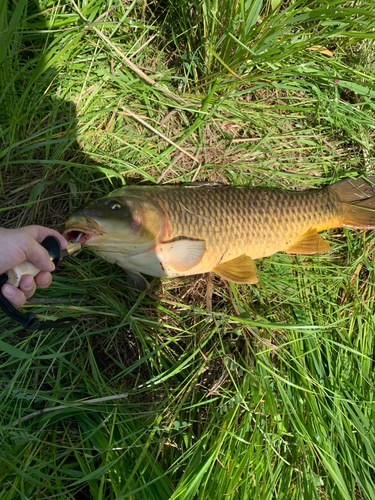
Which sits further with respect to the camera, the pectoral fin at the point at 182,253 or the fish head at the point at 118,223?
the pectoral fin at the point at 182,253

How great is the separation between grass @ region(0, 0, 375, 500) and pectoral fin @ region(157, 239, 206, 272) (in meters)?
0.32

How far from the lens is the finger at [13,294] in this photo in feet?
4.77

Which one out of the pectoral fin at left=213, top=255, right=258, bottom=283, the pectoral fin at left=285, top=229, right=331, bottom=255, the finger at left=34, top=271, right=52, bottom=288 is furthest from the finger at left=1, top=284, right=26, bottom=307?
the pectoral fin at left=285, top=229, right=331, bottom=255

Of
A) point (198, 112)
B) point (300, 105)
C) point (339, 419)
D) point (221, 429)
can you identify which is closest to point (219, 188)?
point (198, 112)

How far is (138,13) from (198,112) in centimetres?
87

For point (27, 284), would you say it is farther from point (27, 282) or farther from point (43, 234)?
point (43, 234)

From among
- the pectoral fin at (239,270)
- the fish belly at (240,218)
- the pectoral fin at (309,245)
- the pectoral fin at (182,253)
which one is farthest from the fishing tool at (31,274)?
the pectoral fin at (309,245)

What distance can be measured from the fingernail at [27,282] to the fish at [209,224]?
37 cm

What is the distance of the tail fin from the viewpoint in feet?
8.14

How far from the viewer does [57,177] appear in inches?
91.7

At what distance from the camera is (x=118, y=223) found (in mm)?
1932

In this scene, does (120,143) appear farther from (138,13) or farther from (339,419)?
(339,419)

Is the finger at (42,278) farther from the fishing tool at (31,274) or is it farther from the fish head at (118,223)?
the fish head at (118,223)

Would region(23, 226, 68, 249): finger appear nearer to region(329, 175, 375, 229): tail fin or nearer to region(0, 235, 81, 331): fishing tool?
region(0, 235, 81, 331): fishing tool
